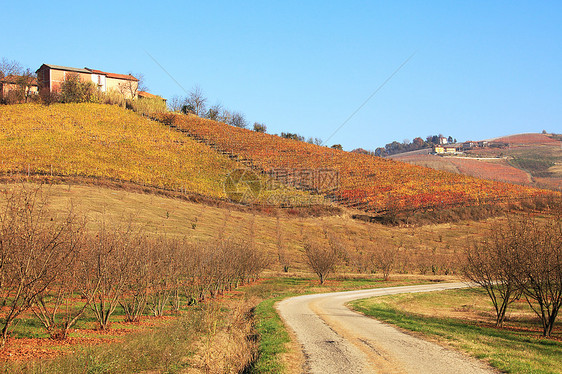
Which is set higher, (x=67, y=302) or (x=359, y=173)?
(x=359, y=173)

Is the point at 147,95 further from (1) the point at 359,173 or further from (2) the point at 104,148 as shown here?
(1) the point at 359,173

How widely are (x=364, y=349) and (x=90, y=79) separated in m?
121

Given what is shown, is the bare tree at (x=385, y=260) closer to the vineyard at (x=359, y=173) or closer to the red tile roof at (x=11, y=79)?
the vineyard at (x=359, y=173)

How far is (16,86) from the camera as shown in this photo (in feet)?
356

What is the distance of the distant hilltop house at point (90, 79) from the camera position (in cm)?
11181

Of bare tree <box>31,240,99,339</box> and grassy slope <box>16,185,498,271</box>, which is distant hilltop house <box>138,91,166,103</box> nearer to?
grassy slope <box>16,185,498,271</box>

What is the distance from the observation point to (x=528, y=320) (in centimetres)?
2458

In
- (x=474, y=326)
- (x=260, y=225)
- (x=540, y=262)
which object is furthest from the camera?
(x=260, y=225)

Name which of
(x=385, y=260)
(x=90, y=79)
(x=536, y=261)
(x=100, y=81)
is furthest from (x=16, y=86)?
(x=536, y=261)

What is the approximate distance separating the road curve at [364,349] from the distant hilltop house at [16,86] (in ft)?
360

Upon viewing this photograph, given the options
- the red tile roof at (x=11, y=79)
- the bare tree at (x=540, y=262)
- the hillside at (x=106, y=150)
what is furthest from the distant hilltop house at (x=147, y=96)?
the bare tree at (x=540, y=262)

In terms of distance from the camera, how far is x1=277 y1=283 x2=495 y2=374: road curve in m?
11.0

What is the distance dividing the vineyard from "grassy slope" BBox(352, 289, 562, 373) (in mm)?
49189

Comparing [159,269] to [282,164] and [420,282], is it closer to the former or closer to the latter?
[420,282]
